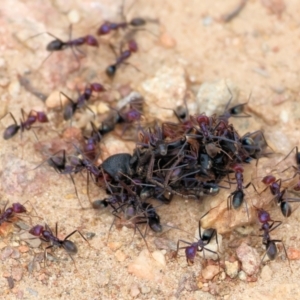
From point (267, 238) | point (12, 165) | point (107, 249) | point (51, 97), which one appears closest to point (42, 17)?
point (51, 97)

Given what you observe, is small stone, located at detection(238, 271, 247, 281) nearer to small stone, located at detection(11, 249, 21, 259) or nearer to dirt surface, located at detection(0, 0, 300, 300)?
dirt surface, located at detection(0, 0, 300, 300)

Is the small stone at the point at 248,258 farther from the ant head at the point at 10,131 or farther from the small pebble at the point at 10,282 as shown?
the ant head at the point at 10,131

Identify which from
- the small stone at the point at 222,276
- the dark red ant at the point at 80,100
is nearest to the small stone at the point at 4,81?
the dark red ant at the point at 80,100

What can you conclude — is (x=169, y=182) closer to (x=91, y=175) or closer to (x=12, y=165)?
(x=91, y=175)

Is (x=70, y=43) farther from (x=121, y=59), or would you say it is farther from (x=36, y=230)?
(x=36, y=230)

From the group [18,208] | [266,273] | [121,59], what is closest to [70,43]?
[121,59]
